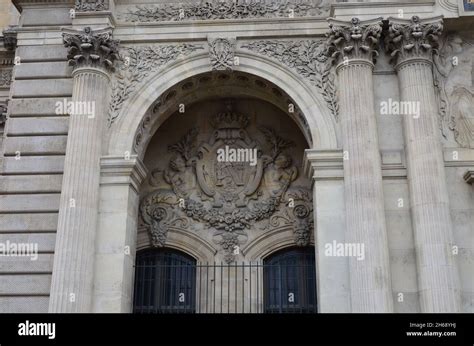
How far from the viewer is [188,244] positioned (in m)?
20.3

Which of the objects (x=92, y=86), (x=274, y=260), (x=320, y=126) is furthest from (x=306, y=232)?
(x=92, y=86)

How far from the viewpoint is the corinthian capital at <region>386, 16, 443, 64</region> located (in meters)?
18.0

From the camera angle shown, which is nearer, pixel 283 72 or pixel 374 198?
pixel 374 198

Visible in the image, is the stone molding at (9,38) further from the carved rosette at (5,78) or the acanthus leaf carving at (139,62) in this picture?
the acanthus leaf carving at (139,62)

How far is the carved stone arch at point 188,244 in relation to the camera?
66.1 ft

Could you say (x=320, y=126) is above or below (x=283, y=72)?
below

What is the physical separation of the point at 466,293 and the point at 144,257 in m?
9.68

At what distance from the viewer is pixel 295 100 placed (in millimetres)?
18516

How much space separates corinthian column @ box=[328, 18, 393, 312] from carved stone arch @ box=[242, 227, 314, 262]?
3.62 m

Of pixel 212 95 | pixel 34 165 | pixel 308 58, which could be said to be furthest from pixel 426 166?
pixel 34 165

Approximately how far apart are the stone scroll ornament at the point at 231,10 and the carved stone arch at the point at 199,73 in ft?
4.43
